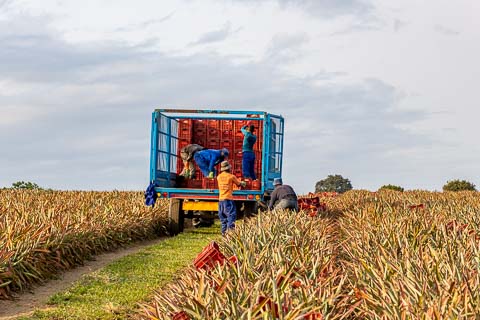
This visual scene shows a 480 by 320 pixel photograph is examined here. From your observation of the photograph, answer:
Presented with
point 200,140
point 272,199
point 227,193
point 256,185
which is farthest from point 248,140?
point 272,199

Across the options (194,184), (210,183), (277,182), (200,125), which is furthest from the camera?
(200,125)

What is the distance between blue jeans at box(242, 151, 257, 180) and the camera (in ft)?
66.3

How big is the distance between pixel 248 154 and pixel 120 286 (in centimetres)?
944

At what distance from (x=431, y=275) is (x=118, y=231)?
38.8ft

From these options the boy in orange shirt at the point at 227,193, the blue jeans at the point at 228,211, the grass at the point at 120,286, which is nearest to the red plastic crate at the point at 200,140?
the boy in orange shirt at the point at 227,193

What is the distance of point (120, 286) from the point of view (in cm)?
1124

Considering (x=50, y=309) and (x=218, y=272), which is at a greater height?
(x=218, y=272)

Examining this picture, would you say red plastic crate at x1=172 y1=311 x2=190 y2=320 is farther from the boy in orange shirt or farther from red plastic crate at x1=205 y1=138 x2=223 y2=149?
red plastic crate at x1=205 y1=138 x2=223 y2=149

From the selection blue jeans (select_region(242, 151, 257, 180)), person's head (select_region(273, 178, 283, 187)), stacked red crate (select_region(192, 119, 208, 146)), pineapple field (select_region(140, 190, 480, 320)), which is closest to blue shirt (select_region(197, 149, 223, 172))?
blue jeans (select_region(242, 151, 257, 180))

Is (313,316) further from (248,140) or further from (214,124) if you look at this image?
(214,124)

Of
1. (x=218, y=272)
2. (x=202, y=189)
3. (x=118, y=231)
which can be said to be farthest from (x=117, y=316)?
(x=202, y=189)

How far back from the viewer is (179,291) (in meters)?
6.05

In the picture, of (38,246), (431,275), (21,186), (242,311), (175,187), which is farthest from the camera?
(21,186)

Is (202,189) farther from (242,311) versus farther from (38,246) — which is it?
(242,311)
